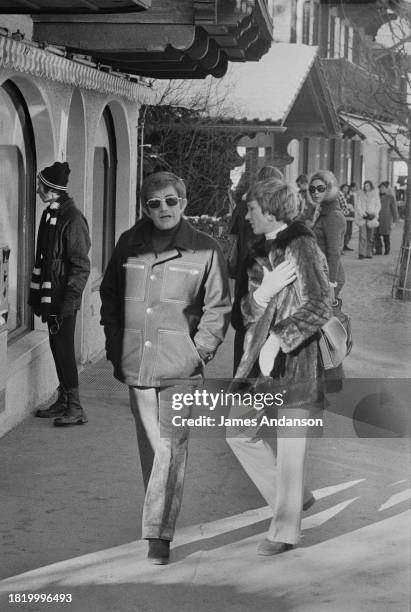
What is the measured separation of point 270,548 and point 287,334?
96 cm

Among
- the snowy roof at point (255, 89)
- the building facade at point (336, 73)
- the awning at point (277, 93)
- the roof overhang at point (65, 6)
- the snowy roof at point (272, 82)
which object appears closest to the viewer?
the roof overhang at point (65, 6)

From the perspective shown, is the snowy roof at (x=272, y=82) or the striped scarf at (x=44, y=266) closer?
the striped scarf at (x=44, y=266)

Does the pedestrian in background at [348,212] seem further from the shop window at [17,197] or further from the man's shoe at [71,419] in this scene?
the man's shoe at [71,419]

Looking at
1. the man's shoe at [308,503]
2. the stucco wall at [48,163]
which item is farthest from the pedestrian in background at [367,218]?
the man's shoe at [308,503]

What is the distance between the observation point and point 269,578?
531 centimetres

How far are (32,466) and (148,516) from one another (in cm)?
189

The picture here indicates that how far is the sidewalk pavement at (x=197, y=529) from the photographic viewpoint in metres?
5.10

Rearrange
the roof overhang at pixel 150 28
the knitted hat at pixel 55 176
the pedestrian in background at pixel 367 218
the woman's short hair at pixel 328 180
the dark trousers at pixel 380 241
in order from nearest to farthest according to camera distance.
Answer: the knitted hat at pixel 55 176 → the roof overhang at pixel 150 28 → the woman's short hair at pixel 328 180 → the pedestrian in background at pixel 367 218 → the dark trousers at pixel 380 241

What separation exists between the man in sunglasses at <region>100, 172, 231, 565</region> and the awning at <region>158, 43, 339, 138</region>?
10.8 meters

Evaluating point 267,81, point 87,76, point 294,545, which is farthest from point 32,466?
point 267,81

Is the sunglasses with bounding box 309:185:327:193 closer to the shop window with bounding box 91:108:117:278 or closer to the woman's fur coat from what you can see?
the shop window with bounding box 91:108:117:278

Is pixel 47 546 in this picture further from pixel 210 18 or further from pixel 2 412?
pixel 210 18

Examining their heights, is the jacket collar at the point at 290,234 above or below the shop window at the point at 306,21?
below

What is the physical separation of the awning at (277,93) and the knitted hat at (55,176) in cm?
819
